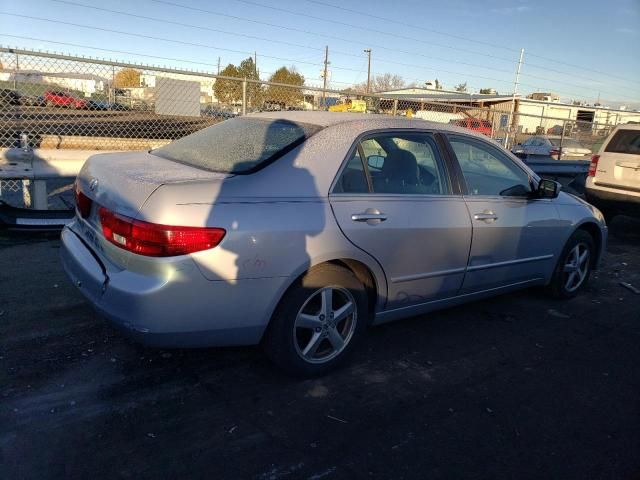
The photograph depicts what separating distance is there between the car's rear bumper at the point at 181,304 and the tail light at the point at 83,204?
0.36 metres

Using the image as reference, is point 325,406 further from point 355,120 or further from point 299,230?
point 355,120

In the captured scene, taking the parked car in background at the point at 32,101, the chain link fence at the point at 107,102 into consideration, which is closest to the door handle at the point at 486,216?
the chain link fence at the point at 107,102

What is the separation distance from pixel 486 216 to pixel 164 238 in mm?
2395

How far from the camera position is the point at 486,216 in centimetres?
389

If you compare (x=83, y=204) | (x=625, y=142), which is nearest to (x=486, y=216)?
(x=83, y=204)

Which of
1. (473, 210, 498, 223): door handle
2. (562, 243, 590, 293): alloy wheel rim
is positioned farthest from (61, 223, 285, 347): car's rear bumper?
(562, 243, 590, 293): alloy wheel rim

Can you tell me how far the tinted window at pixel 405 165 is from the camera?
343 cm

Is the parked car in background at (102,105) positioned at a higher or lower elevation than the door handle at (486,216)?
higher

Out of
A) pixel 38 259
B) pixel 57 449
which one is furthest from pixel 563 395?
pixel 38 259

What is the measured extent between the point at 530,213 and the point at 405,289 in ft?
4.79

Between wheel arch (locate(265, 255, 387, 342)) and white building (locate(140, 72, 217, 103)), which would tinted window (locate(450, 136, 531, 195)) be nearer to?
wheel arch (locate(265, 255, 387, 342))

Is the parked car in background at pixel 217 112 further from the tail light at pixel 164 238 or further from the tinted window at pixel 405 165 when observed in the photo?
the tail light at pixel 164 238

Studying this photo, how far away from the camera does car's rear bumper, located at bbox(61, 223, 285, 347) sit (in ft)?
8.64

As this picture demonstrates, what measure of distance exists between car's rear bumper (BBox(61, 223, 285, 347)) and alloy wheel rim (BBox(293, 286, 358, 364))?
0.30 m
